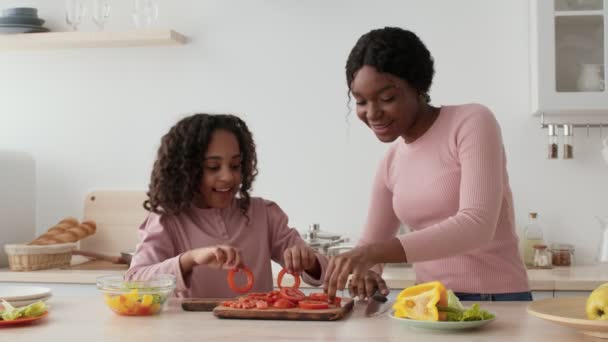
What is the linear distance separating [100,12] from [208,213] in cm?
149

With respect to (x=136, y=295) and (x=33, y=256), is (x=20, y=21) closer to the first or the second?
(x=33, y=256)

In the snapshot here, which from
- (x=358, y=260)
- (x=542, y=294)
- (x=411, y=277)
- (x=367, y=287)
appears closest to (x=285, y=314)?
(x=358, y=260)

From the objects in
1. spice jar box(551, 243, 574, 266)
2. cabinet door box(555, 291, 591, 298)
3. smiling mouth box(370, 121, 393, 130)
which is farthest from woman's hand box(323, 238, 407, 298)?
spice jar box(551, 243, 574, 266)

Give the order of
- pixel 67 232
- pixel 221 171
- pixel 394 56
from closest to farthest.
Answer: pixel 394 56
pixel 221 171
pixel 67 232

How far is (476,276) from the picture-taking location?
1880 millimetres

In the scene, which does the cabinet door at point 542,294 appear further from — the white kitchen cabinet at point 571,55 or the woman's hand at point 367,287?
the woman's hand at point 367,287

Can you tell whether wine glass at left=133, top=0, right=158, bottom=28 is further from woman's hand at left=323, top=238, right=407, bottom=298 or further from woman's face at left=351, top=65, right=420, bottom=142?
woman's hand at left=323, top=238, right=407, bottom=298

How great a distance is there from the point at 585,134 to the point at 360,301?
5.29 feet

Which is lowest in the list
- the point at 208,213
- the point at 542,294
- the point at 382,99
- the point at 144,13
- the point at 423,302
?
the point at 542,294

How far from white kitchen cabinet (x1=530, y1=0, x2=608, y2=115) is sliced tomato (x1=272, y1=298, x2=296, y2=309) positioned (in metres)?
1.59

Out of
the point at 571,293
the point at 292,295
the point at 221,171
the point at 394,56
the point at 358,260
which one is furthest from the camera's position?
the point at 571,293

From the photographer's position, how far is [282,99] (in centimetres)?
334

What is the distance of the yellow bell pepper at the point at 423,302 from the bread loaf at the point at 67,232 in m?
1.86

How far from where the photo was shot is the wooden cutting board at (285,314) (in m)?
1.62
